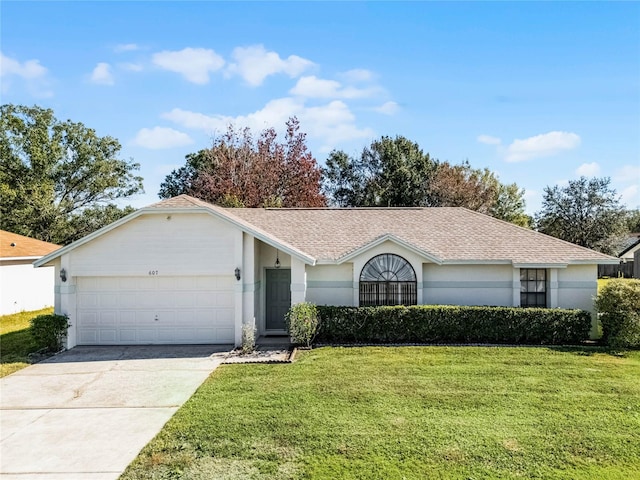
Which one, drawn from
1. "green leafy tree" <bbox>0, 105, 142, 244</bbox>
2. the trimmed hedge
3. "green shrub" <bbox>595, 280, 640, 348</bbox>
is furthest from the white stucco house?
"green leafy tree" <bbox>0, 105, 142, 244</bbox>

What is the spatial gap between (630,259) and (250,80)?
40.9m

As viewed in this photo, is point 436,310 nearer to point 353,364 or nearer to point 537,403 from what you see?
point 353,364

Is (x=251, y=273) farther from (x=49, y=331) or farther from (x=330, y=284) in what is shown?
(x=49, y=331)

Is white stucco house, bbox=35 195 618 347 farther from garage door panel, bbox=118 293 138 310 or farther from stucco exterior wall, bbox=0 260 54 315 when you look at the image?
stucco exterior wall, bbox=0 260 54 315

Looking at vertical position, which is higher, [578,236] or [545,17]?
[545,17]

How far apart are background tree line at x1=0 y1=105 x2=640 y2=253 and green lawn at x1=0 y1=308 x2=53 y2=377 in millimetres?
16469

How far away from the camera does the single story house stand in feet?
67.3

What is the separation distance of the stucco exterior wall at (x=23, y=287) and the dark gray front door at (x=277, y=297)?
13205 mm

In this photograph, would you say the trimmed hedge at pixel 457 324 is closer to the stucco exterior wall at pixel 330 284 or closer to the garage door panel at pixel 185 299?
the stucco exterior wall at pixel 330 284

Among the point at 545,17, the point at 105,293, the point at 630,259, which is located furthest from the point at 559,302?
the point at 630,259

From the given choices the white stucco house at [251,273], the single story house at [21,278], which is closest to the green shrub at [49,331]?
the white stucco house at [251,273]

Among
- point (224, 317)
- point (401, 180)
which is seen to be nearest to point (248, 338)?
point (224, 317)

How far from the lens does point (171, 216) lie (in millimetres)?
13477

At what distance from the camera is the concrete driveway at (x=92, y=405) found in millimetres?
6414
